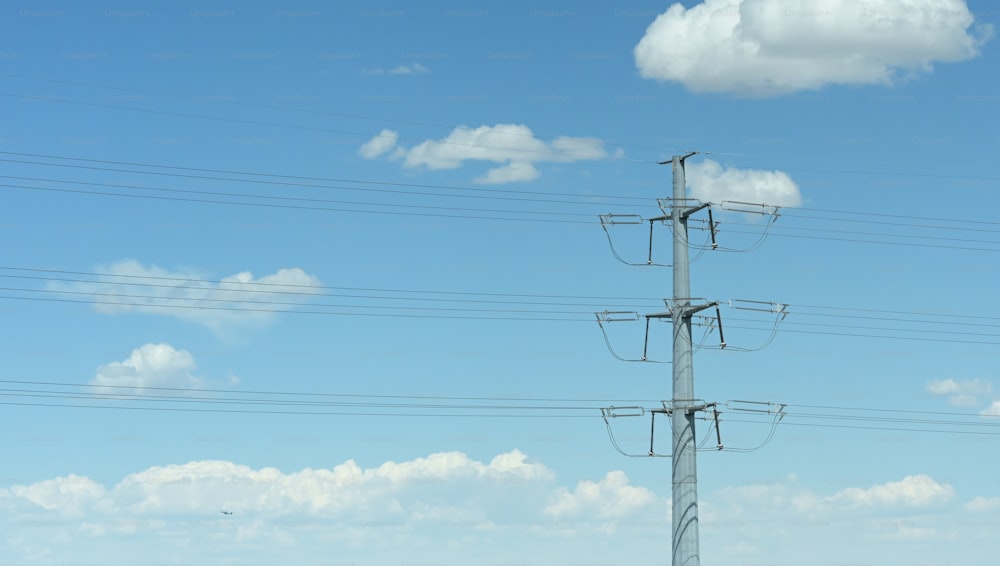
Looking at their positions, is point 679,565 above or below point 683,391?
below

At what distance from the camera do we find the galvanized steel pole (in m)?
105

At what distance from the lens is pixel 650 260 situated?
365ft

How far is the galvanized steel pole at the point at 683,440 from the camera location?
104812mm

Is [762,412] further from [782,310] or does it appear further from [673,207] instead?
[673,207]

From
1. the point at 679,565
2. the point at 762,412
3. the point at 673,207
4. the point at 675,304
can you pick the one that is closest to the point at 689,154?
the point at 673,207

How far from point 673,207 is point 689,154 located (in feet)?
12.8

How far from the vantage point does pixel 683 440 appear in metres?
105

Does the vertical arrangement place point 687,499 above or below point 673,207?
below

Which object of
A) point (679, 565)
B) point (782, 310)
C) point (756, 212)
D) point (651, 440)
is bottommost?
point (679, 565)

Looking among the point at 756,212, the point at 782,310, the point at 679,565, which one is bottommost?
the point at 679,565

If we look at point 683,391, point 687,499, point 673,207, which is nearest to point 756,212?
point 673,207

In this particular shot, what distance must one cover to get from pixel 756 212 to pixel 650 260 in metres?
8.11

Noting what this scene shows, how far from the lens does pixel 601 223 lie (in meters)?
108

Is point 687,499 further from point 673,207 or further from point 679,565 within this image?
point 673,207
